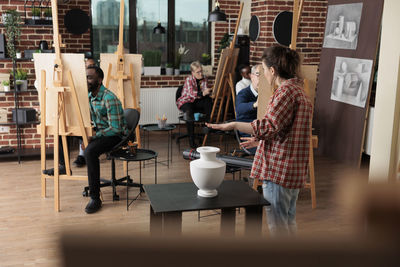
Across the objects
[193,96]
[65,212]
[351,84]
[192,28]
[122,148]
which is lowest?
[65,212]

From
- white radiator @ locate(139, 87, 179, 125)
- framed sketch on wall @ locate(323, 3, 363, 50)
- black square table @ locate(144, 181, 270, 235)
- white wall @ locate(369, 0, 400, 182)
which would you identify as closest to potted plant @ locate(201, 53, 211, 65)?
white radiator @ locate(139, 87, 179, 125)

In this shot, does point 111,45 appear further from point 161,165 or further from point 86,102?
point 86,102

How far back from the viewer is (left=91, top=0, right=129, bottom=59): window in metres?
7.88

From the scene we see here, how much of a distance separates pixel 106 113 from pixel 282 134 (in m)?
2.22

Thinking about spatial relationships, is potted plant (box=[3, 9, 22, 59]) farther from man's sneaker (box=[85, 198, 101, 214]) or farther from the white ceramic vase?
the white ceramic vase

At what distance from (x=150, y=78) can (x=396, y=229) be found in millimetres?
7778

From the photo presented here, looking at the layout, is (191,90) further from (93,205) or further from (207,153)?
(207,153)

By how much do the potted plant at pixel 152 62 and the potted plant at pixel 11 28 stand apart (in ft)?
8.26

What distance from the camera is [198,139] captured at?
7352mm

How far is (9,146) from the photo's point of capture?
6.12 meters

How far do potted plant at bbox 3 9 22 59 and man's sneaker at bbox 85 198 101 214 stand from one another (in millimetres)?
2663

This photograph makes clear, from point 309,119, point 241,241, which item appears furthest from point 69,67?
point 241,241

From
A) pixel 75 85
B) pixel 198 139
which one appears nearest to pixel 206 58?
pixel 198 139

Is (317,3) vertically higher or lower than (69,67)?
higher
